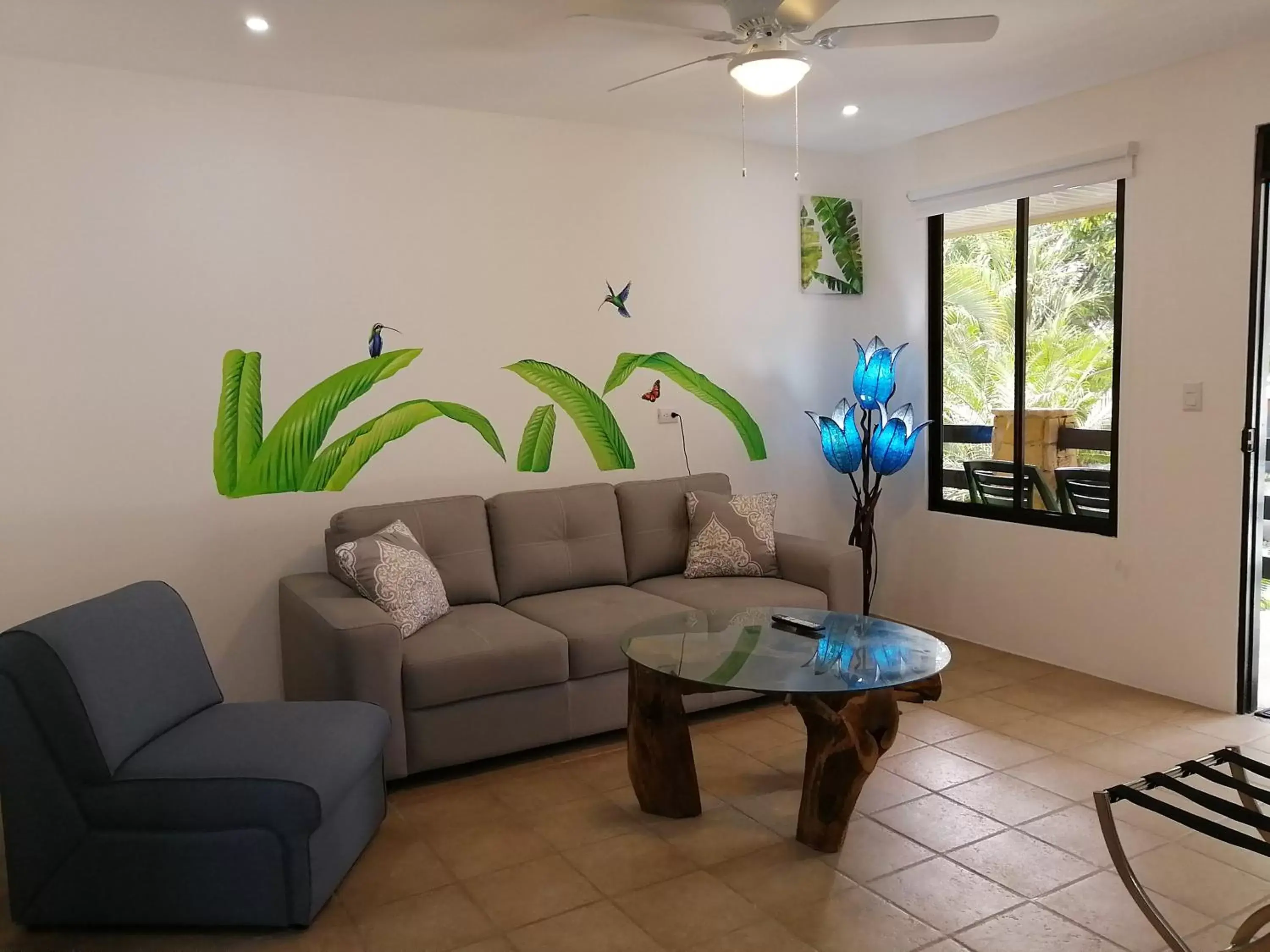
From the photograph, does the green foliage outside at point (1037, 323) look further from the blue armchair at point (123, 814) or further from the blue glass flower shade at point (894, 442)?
the blue armchair at point (123, 814)

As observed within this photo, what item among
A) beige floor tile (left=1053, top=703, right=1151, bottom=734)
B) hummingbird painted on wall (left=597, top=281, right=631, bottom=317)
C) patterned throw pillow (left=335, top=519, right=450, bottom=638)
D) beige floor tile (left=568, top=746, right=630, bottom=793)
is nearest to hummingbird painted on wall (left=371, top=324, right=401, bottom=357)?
patterned throw pillow (left=335, top=519, right=450, bottom=638)

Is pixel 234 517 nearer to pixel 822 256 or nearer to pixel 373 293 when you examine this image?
pixel 373 293

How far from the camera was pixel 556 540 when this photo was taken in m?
4.24

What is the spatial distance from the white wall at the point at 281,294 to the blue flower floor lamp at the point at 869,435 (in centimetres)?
56

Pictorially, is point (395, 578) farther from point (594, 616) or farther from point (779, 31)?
point (779, 31)

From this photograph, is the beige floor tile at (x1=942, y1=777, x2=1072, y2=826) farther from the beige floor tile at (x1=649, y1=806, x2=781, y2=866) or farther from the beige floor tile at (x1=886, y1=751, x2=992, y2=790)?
the beige floor tile at (x1=649, y1=806, x2=781, y2=866)

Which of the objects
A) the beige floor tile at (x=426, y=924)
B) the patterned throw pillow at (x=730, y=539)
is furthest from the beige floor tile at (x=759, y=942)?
the patterned throw pillow at (x=730, y=539)

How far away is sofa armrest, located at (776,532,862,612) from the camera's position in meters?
4.19

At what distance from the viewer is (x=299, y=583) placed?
373 cm

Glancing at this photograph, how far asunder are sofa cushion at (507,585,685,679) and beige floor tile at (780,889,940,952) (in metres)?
1.11

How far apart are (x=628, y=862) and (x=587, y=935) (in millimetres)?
373

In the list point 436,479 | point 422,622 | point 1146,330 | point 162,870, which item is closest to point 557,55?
point 436,479

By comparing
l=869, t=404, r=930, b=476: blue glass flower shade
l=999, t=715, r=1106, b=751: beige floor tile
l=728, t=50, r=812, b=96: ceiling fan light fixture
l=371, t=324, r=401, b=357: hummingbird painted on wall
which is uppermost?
l=728, t=50, r=812, b=96: ceiling fan light fixture

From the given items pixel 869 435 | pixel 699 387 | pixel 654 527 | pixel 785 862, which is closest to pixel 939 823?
pixel 785 862
